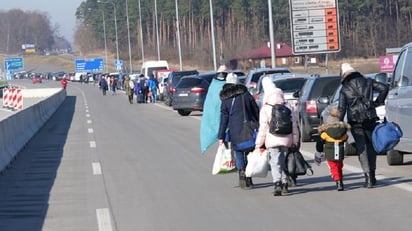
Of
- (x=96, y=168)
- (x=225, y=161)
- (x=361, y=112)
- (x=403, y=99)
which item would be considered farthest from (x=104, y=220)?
(x=96, y=168)

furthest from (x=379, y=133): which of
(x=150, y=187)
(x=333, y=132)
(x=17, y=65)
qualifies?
(x=17, y=65)

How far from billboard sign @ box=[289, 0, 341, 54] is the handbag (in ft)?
87.3

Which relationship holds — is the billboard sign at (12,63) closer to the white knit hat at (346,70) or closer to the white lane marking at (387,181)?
the white lane marking at (387,181)

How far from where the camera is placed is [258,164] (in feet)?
43.0

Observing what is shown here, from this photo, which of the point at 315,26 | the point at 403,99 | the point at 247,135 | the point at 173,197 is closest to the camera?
the point at 173,197

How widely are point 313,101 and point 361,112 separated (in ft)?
28.5

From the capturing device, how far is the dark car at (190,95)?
3848 cm

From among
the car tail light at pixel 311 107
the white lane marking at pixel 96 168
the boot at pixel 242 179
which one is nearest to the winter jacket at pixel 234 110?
the boot at pixel 242 179

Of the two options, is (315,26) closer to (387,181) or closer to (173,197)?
(387,181)

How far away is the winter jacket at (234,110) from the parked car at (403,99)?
8.15ft

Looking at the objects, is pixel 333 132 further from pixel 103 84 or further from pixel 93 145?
pixel 103 84

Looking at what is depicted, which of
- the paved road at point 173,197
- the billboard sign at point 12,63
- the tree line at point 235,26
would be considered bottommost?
the paved road at point 173,197

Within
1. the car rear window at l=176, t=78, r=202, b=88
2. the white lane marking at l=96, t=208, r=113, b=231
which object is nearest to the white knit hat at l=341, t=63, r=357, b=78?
the white lane marking at l=96, t=208, r=113, b=231

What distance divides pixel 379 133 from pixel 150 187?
357cm
